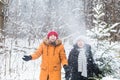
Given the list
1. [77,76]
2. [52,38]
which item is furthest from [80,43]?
[77,76]

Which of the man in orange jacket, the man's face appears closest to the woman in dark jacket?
the man in orange jacket

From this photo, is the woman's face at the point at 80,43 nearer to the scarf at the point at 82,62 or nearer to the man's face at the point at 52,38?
the scarf at the point at 82,62

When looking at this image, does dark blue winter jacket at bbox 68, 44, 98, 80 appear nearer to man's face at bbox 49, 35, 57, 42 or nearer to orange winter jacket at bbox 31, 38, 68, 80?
orange winter jacket at bbox 31, 38, 68, 80

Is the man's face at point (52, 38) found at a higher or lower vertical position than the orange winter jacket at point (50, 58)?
higher

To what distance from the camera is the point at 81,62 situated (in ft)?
29.6

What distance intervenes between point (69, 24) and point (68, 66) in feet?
144

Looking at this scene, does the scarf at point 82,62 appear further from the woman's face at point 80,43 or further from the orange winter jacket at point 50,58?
the orange winter jacket at point 50,58

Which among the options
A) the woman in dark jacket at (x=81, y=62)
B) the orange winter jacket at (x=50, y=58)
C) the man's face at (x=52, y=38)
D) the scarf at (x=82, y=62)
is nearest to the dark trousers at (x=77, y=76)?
the woman in dark jacket at (x=81, y=62)

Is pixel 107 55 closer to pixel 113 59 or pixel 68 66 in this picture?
pixel 113 59

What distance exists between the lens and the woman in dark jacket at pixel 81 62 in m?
9.02

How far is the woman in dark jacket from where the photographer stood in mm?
9016

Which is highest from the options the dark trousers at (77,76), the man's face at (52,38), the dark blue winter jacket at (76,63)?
the man's face at (52,38)

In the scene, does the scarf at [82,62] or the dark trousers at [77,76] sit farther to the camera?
the dark trousers at [77,76]

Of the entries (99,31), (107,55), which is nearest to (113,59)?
(107,55)
